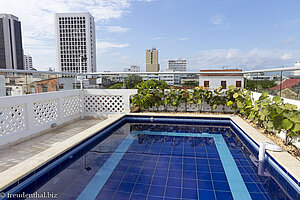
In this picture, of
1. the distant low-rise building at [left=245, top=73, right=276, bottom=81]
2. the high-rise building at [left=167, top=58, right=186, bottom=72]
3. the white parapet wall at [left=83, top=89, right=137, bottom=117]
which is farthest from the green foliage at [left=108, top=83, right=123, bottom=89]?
the high-rise building at [left=167, top=58, right=186, bottom=72]

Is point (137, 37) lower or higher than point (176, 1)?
higher

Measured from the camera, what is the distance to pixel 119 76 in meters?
6.85

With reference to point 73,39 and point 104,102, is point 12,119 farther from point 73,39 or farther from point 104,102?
point 73,39

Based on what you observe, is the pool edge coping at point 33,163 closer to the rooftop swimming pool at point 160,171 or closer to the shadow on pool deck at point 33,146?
the rooftop swimming pool at point 160,171

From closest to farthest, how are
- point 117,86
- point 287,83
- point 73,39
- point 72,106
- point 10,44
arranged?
point 287,83, point 72,106, point 117,86, point 10,44, point 73,39

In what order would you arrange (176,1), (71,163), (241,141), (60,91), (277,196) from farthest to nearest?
1. (176,1)
2. (60,91)
3. (241,141)
4. (71,163)
5. (277,196)

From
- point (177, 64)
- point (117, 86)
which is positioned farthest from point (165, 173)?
point (177, 64)

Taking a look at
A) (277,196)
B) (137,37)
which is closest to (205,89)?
(277,196)

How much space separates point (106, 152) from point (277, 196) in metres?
2.60

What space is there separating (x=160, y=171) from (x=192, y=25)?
27.1 metres

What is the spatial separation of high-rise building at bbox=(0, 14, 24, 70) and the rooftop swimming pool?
56228mm

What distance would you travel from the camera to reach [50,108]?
523 cm

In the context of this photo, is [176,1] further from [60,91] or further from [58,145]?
[58,145]

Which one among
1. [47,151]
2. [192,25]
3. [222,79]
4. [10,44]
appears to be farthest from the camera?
[10,44]
